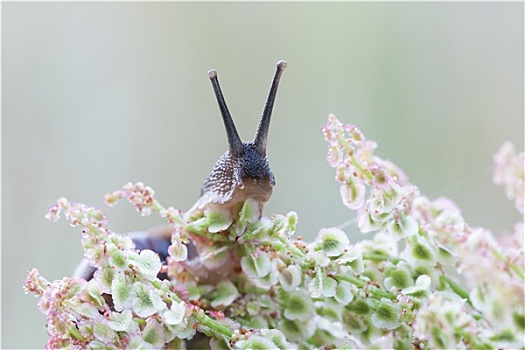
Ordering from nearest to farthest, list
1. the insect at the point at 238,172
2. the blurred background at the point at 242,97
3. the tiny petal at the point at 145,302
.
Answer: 1. the tiny petal at the point at 145,302
2. the insect at the point at 238,172
3. the blurred background at the point at 242,97

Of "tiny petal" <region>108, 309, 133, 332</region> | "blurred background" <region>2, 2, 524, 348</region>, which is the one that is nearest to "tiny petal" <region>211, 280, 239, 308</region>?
"tiny petal" <region>108, 309, 133, 332</region>

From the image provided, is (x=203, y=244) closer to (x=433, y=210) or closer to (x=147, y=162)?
(x=433, y=210)

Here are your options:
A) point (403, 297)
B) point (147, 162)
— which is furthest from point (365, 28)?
point (403, 297)

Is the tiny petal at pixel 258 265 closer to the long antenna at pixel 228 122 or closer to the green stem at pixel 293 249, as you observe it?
the green stem at pixel 293 249

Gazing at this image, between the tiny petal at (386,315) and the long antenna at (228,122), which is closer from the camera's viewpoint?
the tiny petal at (386,315)

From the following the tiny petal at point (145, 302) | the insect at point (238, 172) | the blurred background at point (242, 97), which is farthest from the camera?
the blurred background at point (242, 97)

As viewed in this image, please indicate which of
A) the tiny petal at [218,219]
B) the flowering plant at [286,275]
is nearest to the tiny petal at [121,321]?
the flowering plant at [286,275]
